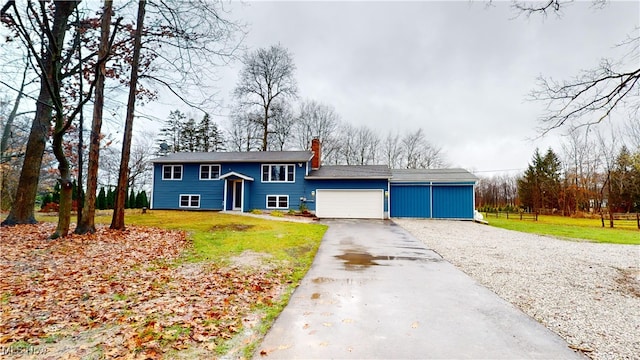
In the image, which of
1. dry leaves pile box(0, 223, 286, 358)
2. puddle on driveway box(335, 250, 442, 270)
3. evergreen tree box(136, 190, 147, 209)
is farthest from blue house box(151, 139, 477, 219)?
dry leaves pile box(0, 223, 286, 358)

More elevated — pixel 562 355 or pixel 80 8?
pixel 80 8

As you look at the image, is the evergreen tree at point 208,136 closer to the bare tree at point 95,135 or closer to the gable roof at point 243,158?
the gable roof at point 243,158

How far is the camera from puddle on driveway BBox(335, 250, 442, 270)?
6930 millimetres

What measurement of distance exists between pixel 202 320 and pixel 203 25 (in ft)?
28.2

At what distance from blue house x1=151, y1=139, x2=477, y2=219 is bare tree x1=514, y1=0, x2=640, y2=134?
1487 centimetres

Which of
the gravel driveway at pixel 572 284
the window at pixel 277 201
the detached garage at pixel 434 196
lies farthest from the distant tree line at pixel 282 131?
the gravel driveway at pixel 572 284

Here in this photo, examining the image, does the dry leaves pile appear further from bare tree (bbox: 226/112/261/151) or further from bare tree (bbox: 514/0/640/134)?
bare tree (bbox: 226/112/261/151)

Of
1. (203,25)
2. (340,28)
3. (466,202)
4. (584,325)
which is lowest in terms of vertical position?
(584,325)

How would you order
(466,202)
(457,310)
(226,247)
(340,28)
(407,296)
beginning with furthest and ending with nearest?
(466,202)
(340,28)
(226,247)
(407,296)
(457,310)

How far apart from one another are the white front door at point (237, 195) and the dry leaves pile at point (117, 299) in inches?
557

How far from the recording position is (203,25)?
9.03 metres

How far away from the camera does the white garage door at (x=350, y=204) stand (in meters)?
20.7

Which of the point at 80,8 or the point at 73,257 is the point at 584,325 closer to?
the point at 73,257

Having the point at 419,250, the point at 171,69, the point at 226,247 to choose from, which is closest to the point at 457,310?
the point at 419,250
